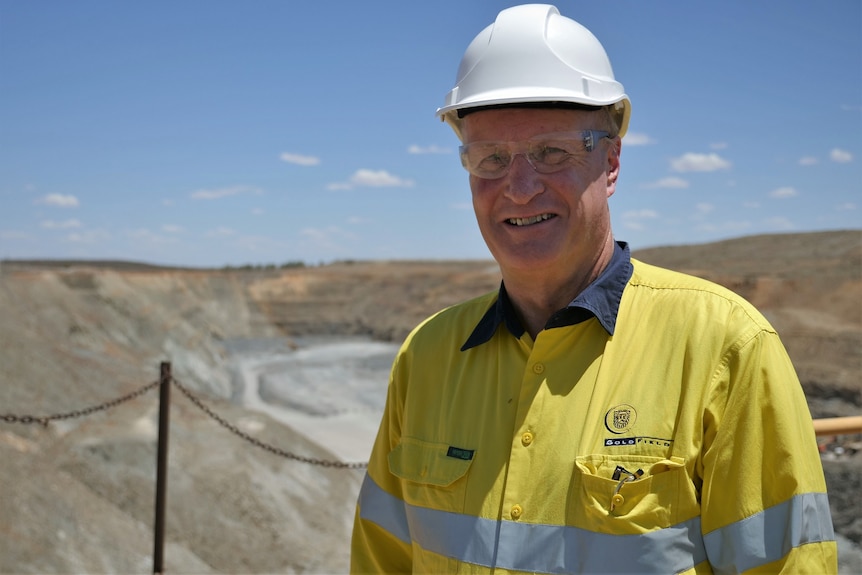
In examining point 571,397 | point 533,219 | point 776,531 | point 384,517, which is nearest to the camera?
point 776,531

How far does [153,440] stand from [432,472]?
12747 mm

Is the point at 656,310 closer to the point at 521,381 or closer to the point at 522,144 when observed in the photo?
the point at 521,381

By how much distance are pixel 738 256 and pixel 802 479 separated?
143 ft

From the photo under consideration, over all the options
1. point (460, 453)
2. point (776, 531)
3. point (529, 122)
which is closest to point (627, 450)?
point (776, 531)

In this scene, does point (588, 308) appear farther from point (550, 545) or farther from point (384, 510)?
point (384, 510)

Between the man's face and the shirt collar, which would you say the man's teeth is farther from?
the shirt collar

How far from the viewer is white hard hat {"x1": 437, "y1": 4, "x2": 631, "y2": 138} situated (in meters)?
1.94

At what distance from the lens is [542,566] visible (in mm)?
1743

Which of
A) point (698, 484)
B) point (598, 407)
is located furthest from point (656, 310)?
point (698, 484)

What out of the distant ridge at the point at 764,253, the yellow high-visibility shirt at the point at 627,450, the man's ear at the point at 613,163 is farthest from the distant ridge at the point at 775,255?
the yellow high-visibility shirt at the point at 627,450

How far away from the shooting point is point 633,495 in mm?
1677

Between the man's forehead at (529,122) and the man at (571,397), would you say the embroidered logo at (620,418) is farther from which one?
the man's forehead at (529,122)

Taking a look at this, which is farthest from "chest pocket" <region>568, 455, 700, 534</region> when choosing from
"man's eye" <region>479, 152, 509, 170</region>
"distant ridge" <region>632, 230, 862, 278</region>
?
"distant ridge" <region>632, 230, 862, 278</region>

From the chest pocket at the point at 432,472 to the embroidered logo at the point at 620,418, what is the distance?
37cm
